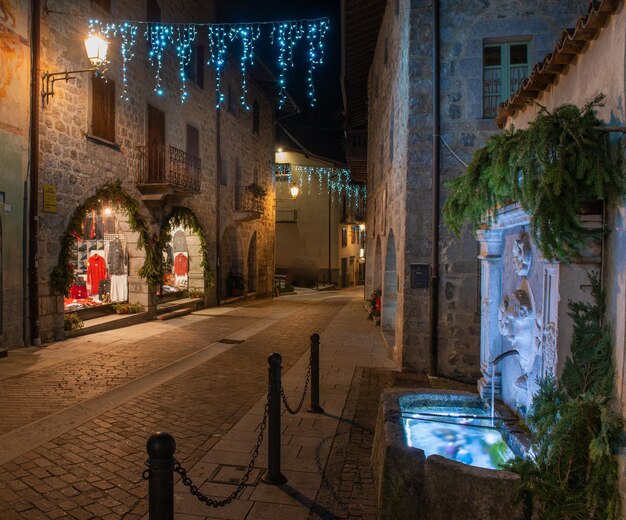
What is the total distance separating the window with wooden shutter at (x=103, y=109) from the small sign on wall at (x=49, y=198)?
2103 millimetres

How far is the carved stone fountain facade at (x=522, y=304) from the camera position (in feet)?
10.6

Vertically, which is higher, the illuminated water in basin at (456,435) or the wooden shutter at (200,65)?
the wooden shutter at (200,65)

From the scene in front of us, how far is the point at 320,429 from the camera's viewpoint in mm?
5645

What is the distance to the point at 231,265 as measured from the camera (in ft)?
72.7

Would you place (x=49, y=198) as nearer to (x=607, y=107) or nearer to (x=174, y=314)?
(x=174, y=314)

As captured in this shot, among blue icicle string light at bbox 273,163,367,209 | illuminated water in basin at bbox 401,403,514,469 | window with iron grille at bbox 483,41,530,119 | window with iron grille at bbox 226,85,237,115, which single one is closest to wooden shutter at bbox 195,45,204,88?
window with iron grille at bbox 226,85,237,115

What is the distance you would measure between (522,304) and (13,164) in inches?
378

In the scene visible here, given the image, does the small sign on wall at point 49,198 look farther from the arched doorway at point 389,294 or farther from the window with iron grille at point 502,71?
the window with iron grille at point 502,71

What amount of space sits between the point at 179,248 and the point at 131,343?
8.28 meters

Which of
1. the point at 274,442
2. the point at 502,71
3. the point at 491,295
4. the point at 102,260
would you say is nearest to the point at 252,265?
the point at 102,260

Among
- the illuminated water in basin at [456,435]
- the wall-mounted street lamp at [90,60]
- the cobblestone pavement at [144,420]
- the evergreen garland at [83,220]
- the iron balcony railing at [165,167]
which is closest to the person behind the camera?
the cobblestone pavement at [144,420]

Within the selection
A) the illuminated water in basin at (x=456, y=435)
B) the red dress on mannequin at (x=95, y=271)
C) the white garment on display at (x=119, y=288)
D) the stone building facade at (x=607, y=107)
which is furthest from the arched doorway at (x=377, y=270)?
the stone building facade at (x=607, y=107)

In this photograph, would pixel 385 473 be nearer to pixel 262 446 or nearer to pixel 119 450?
pixel 262 446

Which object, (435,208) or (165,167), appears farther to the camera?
(165,167)
